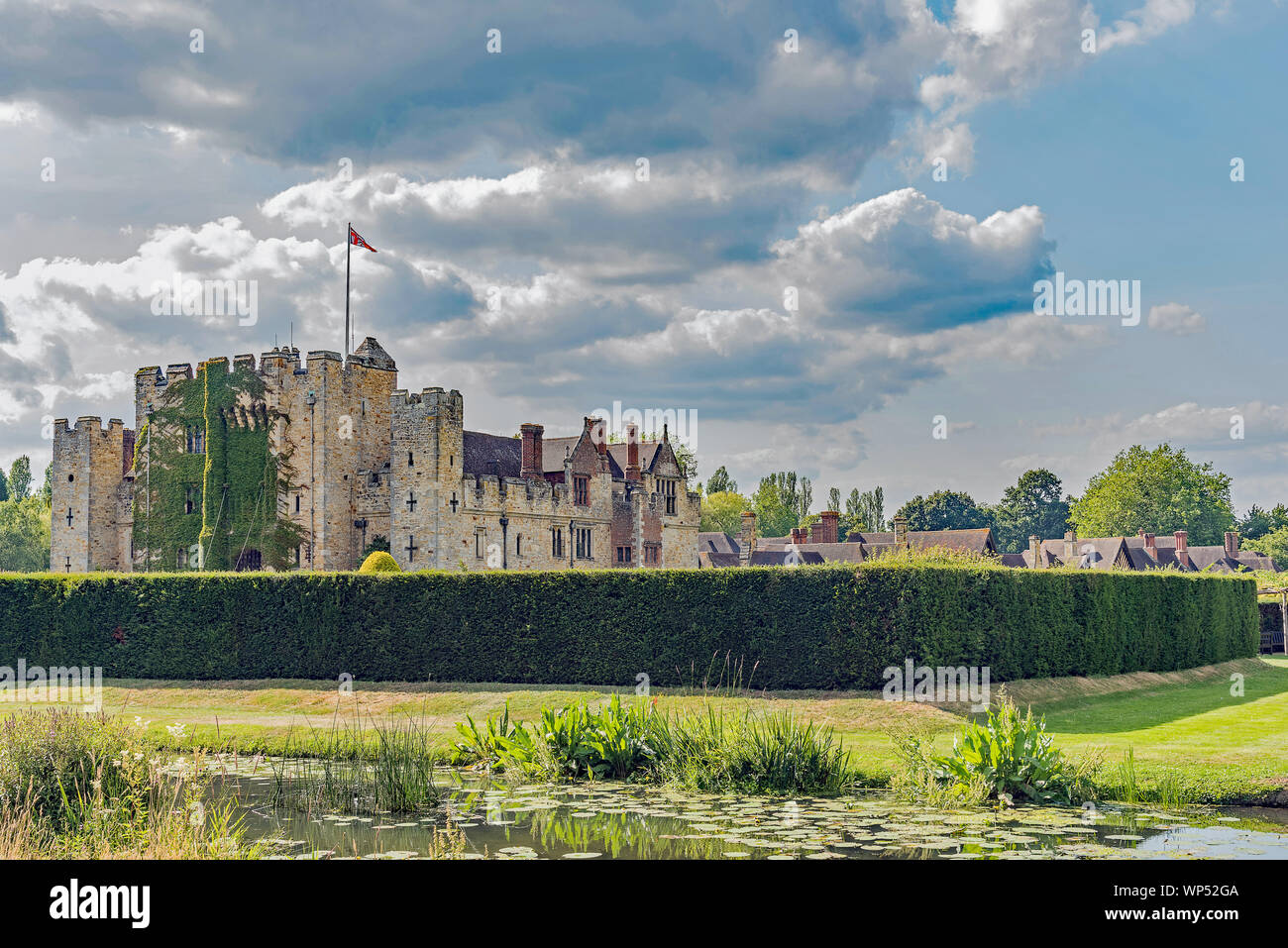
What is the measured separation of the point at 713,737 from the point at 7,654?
27251 mm

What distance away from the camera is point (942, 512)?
11969 centimetres

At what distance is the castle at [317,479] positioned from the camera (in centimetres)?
4156

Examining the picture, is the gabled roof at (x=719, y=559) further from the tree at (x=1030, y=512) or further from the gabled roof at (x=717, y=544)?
the tree at (x=1030, y=512)

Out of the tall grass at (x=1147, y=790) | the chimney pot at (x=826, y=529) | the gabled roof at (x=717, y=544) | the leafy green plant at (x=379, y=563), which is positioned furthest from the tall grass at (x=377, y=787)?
the gabled roof at (x=717, y=544)

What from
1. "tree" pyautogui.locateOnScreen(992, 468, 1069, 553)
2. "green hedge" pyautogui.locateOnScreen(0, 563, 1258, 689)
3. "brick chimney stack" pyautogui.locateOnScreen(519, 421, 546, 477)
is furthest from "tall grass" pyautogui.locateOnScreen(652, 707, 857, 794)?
"tree" pyautogui.locateOnScreen(992, 468, 1069, 553)

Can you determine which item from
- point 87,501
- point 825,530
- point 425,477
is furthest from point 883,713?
point 825,530

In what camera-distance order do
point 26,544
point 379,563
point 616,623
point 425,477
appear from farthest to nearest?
point 26,544, point 425,477, point 379,563, point 616,623

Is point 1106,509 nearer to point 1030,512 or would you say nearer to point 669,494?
point 1030,512

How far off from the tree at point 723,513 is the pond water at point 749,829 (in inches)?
3344

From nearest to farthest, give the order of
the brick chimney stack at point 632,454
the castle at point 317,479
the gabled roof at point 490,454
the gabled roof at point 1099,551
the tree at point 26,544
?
the castle at point 317,479, the gabled roof at point 490,454, the brick chimney stack at point 632,454, the gabled roof at point 1099,551, the tree at point 26,544

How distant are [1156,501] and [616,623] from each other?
280 feet

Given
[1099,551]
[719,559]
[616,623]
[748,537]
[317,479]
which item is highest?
[317,479]

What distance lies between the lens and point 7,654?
112ft
